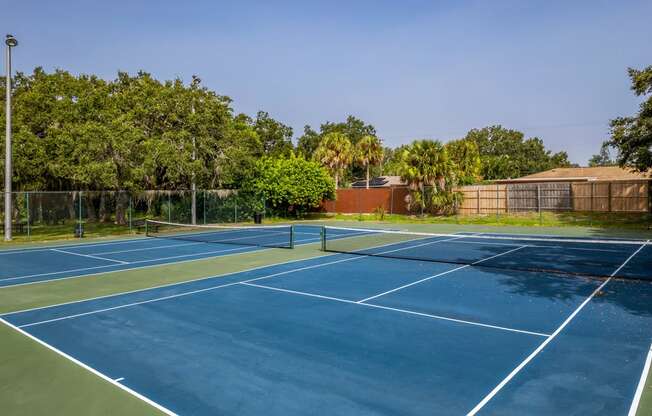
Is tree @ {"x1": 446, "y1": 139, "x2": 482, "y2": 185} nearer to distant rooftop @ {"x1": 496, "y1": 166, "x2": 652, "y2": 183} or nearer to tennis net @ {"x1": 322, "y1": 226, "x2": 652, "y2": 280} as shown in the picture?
distant rooftop @ {"x1": 496, "y1": 166, "x2": 652, "y2": 183}

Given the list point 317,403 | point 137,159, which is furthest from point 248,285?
point 137,159

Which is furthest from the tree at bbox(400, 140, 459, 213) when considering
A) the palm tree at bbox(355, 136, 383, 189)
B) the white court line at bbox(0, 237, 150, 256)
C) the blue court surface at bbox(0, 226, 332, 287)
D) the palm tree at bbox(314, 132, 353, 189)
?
the white court line at bbox(0, 237, 150, 256)

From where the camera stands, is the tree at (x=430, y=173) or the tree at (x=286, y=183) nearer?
the tree at (x=286, y=183)

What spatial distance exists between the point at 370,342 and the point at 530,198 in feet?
106

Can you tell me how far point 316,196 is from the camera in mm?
36250

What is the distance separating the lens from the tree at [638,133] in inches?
1062

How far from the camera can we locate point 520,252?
56.0 feet

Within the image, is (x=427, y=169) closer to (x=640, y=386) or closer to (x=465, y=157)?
(x=465, y=157)

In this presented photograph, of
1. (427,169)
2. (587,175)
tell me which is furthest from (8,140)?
(587,175)

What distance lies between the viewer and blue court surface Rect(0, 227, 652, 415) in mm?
5250

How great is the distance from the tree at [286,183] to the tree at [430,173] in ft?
22.2

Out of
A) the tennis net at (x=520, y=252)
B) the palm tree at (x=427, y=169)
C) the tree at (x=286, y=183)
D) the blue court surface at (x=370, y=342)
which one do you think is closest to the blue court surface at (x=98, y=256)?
the tennis net at (x=520, y=252)

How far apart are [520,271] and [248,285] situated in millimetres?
7521

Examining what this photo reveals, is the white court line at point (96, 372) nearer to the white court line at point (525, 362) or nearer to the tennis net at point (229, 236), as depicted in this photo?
the white court line at point (525, 362)
